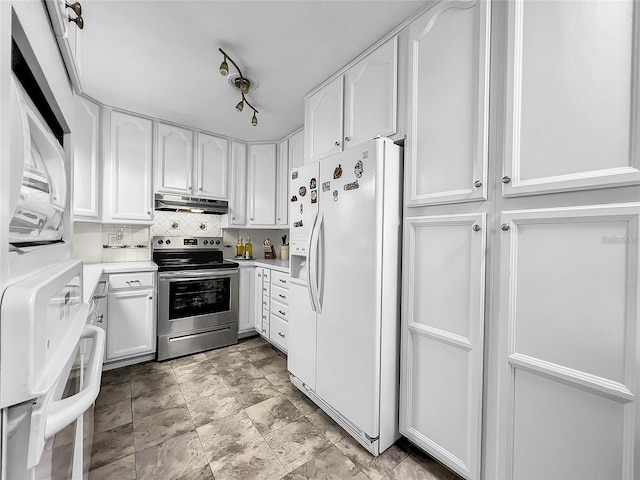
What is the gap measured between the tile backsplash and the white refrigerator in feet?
6.83

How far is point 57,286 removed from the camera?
0.44 m

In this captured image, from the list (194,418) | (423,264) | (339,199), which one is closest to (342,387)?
(423,264)

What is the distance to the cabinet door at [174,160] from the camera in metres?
2.87

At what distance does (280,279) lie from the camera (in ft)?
9.05

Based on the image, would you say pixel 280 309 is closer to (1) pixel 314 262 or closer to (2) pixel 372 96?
(1) pixel 314 262

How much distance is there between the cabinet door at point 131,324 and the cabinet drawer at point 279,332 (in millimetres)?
1130

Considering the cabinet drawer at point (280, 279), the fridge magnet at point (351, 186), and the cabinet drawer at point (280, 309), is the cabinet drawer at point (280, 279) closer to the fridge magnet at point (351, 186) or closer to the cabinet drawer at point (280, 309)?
the cabinet drawer at point (280, 309)

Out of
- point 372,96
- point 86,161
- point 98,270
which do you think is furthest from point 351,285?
point 86,161

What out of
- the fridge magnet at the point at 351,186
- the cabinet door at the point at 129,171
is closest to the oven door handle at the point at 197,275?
the cabinet door at the point at 129,171

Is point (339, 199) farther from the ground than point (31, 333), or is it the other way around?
point (339, 199)

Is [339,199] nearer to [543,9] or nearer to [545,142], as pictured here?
[545,142]

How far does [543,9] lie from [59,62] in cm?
160

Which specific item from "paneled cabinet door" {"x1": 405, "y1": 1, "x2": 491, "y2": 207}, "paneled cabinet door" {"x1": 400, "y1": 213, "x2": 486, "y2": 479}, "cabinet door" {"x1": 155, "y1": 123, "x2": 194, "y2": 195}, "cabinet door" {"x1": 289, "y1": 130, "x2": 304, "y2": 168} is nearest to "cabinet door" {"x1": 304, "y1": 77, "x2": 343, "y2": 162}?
"paneled cabinet door" {"x1": 405, "y1": 1, "x2": 491, "y2": 207}

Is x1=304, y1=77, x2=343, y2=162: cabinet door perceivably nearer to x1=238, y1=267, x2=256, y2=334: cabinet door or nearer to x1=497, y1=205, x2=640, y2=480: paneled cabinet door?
x1=497, y1=205, x2=640, y2=480: paneled cabinet door
